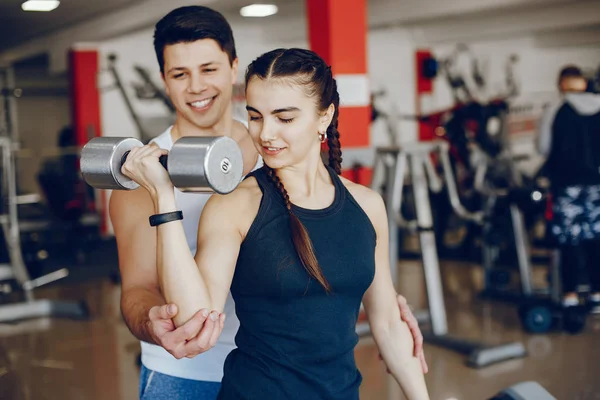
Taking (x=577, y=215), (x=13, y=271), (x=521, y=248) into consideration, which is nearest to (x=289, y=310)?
(x=577, y=215)

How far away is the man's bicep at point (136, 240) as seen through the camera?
1.24 metres

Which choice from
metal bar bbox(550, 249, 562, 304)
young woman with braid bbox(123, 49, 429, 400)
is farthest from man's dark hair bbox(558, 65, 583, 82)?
young woman with braid bbox(123, 49, 429, 400)

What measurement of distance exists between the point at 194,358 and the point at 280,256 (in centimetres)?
36

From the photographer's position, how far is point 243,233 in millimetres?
1095

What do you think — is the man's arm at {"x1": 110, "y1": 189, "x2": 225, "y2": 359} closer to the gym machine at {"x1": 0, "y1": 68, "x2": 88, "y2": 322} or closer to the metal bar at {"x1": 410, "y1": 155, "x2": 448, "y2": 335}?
the metal bar at {"x1": 410, "y1": 155, "x2": 448, "y2": 335}

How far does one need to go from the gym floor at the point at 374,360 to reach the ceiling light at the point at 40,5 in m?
3.52

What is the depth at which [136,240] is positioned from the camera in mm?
1253

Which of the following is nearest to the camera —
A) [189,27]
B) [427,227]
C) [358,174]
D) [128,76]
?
[189,27]

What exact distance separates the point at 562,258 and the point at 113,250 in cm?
512

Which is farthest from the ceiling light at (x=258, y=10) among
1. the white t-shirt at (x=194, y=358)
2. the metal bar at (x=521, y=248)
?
the white t-shirt at (x=194, y=358)

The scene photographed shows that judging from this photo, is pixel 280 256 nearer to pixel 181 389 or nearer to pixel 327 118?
pixel 327 118

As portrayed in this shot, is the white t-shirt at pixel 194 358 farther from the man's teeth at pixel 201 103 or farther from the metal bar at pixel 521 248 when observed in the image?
the metal bar at pixel 521 248

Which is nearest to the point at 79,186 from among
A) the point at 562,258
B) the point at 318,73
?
the point at 562,258

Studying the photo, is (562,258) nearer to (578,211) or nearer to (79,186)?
(578,211)
